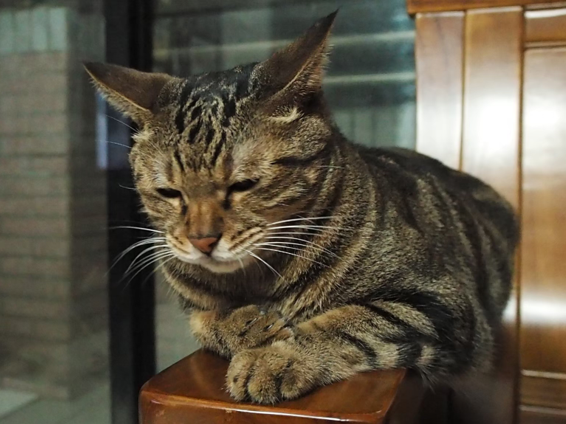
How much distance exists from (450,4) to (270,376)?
114 centimetres

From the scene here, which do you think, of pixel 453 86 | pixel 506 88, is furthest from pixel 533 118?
pixel 453 86

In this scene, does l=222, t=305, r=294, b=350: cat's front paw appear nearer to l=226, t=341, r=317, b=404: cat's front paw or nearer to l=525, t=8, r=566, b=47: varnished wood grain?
l=226, t=341, r=317, b=404: cat's front paw

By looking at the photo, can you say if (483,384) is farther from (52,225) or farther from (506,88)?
(52,225)

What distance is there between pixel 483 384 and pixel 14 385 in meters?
1.20

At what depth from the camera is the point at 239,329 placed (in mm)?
839

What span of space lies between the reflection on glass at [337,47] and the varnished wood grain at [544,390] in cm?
68

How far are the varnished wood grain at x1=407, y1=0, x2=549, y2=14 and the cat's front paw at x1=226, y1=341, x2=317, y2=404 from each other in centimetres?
107

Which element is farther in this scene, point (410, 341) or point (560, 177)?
point (560, 177)

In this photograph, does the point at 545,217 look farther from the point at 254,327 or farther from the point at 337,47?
the point at 254,327

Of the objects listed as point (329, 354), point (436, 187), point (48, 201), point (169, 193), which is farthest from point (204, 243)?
point (48, 201)

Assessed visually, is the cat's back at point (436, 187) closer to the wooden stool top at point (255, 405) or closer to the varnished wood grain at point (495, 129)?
the varnished wood grain at point (495, 129)

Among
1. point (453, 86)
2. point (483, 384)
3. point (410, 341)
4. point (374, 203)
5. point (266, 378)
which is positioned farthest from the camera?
point (453, 86)

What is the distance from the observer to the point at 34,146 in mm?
1541

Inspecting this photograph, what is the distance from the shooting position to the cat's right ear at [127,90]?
0.90m
